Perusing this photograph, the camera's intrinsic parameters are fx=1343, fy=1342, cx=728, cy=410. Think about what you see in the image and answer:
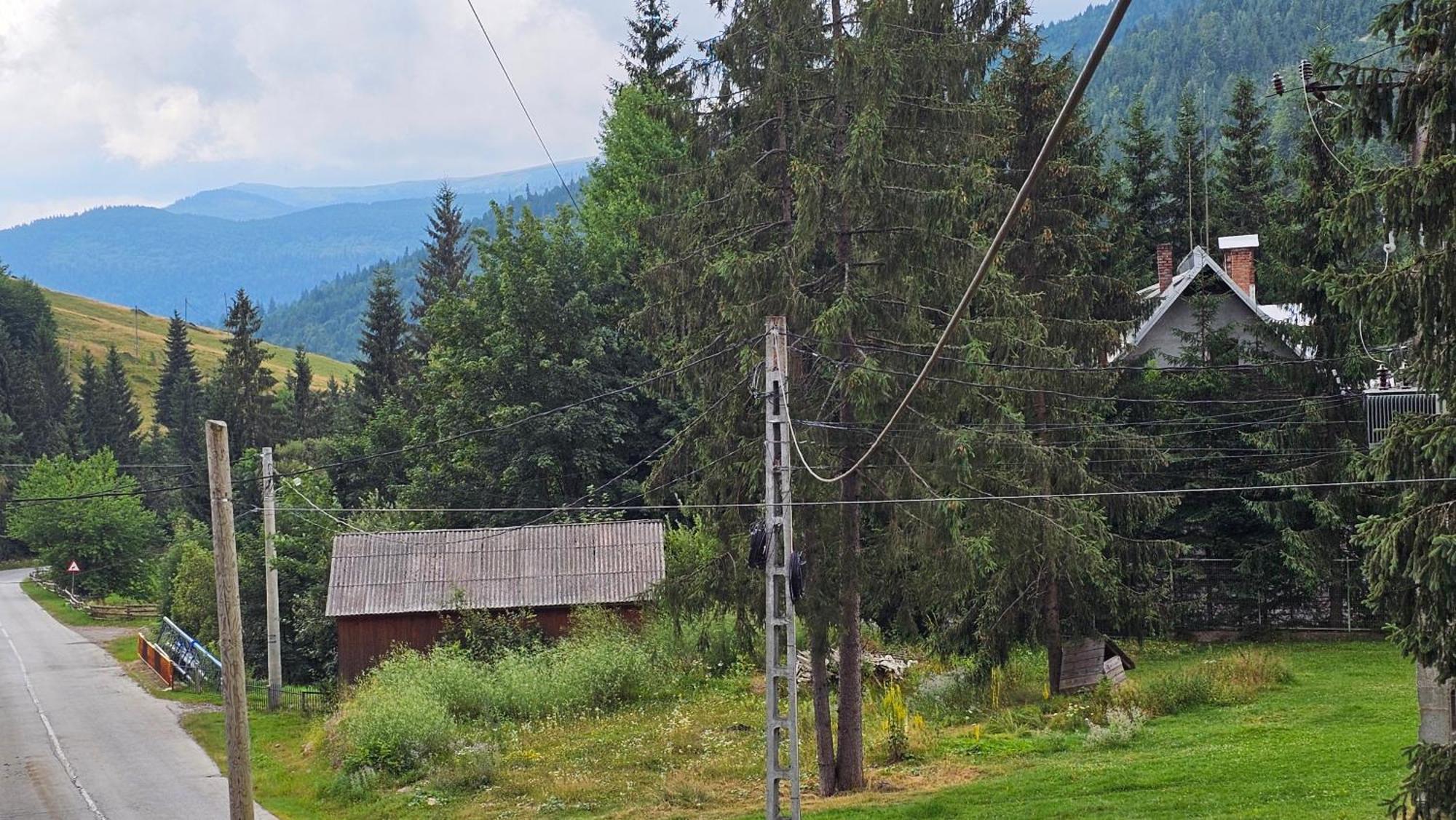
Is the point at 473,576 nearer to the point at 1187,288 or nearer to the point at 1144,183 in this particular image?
the point at 1187,288

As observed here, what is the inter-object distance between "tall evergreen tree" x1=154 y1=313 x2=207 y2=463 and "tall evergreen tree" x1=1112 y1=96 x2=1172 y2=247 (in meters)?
66.3

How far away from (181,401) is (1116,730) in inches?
4039

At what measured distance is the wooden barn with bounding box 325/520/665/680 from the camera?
35312mm

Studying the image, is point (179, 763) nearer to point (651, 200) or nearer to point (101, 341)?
point (651, 200)

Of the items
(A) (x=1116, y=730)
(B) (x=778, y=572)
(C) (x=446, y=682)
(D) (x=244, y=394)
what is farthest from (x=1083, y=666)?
(D) (x=244, y=394)

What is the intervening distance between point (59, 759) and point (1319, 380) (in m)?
31.6

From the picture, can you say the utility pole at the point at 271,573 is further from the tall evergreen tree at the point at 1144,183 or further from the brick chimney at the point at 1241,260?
the tall evergreen tree at the point at 1144,183

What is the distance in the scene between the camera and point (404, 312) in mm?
82875

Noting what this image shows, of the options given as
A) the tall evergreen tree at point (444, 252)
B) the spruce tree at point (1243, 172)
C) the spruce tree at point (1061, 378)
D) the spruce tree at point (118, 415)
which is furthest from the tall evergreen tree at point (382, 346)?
the spruce tree at point (1061, 378)

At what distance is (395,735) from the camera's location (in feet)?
86.4

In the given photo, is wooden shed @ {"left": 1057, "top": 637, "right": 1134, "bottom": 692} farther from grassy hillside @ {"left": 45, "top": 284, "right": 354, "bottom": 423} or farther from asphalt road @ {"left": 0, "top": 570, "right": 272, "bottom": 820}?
grassy hillside @ {"left": 45, "top": 284, "right": 354, "bottom": 423}

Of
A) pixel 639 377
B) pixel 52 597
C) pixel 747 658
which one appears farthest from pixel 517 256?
pixel 52 597

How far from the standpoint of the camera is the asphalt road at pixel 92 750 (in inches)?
970

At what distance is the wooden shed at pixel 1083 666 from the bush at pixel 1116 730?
4.49 m
